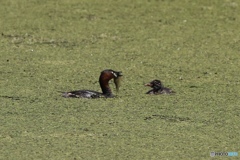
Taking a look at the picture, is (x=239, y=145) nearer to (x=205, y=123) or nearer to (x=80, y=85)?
(x=205, y=123)

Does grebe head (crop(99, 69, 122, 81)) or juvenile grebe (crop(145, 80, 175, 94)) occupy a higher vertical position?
grebe head (crop(99, 69, 122, 81))

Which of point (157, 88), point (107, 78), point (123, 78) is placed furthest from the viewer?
point (123, 78)

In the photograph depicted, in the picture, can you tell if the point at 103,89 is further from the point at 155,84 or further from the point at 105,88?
the point at 155,84

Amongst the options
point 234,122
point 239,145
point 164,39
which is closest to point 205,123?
point 234,122

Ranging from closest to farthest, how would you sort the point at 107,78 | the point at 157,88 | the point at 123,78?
the point at 157,88 → the point at 107,78 → the point at 123,78

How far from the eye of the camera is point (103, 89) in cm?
725

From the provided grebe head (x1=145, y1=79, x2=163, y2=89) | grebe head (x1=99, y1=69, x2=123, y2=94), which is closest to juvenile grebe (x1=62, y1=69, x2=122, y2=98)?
grebe head (x1=99, y1=69, x2=123, y2=94)

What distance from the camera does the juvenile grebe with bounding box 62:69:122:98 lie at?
7.00 metres

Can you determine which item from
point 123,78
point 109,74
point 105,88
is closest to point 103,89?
point 105,88

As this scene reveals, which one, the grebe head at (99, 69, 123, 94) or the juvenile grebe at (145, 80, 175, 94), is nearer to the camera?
the juvenile grebe at (145, 80, 175, 94)

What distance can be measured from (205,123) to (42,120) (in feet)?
3.55

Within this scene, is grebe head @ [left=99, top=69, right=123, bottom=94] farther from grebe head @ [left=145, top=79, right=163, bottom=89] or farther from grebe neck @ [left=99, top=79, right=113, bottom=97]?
grebe head @ [left=145, top=79, right=163, bottom=89]

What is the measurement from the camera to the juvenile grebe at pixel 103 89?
7.00 m

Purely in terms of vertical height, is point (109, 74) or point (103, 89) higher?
point (109, 74)
